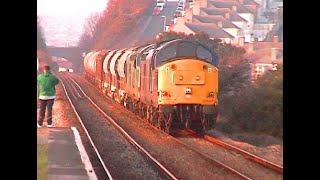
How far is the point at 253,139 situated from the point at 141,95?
1127mm

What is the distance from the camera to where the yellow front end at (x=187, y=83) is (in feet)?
13.3

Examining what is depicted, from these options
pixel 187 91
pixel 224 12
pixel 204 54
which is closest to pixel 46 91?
pixel 187 91

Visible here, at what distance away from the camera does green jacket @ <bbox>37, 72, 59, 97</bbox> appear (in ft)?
13.0

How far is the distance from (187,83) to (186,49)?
0.31 meters

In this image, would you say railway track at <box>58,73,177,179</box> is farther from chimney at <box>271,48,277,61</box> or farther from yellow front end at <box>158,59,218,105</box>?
chimney at <box>271,48,277,61</box>

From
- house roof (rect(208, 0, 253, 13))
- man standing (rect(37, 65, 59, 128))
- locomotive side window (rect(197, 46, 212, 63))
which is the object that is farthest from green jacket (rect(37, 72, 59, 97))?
house roof (rect(208, 0, 253, 13))

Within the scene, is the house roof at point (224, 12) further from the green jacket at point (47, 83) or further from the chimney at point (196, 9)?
the green jacket at point (47, 83)

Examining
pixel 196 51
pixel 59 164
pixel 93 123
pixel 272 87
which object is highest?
pixel 196 51

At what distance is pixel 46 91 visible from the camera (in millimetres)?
4008

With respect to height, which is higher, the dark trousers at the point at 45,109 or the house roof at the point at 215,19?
the house roof at the point at 215,19

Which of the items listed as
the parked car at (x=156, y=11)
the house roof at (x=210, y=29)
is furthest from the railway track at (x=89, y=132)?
the house roof at (x=210, y=29)

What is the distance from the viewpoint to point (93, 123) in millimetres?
4203
